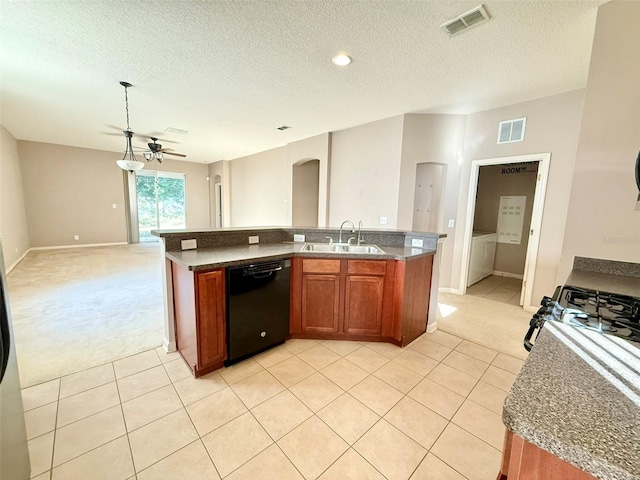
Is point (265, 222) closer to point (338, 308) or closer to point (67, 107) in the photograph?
point (67, 107)

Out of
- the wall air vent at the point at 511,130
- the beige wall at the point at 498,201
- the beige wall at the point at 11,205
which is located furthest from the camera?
the beige wall at the point at 498,201

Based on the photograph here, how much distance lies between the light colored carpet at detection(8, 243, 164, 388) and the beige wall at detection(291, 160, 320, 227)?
316cm

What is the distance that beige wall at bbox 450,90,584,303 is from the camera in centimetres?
315

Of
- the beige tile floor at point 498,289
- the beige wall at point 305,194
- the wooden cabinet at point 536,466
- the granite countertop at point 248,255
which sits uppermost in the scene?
the beige wall at point 305,194

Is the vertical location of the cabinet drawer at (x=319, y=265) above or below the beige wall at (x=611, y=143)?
below

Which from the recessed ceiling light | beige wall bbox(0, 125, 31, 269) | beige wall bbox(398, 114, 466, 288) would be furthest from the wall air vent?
beige wall bbox(0, 125, 31, 269)

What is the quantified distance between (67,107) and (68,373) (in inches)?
160

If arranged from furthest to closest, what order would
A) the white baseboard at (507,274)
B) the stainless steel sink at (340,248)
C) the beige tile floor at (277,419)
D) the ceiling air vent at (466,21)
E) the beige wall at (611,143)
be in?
the white baseboard at (507,274) < the stainless steel sink at (340,248) < the ceiling air vent at (466,21) < the beige wall at (611,143) < the beige tile floor at (277,419)

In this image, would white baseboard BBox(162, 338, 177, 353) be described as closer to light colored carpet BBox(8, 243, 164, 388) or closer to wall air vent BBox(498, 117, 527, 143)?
light colored carpet BBox(8, 243, 164, 388)

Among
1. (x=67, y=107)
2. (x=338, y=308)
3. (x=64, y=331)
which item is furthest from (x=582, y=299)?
(x=67, y=107)

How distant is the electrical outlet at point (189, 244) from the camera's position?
2430 mm

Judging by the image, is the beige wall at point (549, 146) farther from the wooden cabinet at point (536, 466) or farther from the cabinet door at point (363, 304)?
the wooden cabinet at point (536, 466)

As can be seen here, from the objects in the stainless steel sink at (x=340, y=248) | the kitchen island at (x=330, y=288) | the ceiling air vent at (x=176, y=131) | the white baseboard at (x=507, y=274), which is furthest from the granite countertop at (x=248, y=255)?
the ceiling air vent at (x=176, y=131)

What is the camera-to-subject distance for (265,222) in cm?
743
